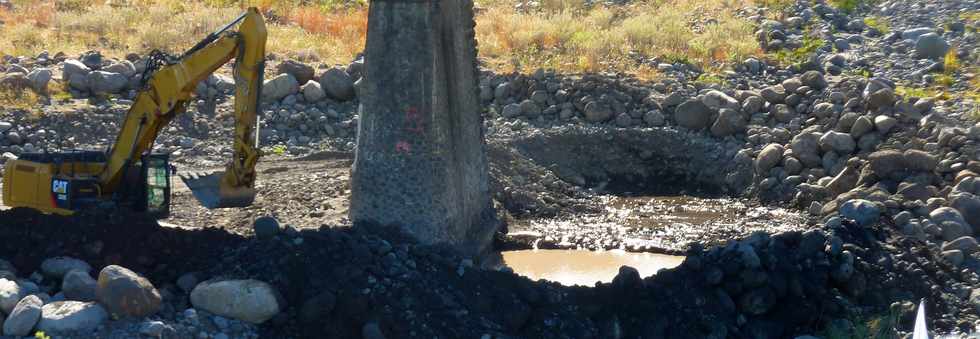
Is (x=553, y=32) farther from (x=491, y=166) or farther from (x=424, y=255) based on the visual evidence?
(x=424, y=255)

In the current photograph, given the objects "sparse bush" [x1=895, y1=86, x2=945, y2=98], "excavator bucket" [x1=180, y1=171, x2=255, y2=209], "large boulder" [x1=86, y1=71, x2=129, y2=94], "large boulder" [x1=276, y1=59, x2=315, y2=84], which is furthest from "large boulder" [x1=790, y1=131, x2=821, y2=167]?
"large boulder" [x1=86, y1=71, x2=129, y2=94]

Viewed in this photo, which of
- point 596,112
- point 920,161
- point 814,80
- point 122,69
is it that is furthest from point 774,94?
point 122,69

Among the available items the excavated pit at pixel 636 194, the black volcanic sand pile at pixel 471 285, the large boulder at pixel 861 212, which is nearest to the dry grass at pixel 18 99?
the excavated pit at pixel 636 194

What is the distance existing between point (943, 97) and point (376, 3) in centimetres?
985

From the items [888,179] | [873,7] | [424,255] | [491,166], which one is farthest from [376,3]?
[873,7]

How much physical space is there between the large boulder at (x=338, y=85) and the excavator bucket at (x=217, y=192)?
5.77 m

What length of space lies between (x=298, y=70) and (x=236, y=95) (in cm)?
771

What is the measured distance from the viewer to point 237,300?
10.9 m

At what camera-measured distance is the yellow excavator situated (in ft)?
41.9

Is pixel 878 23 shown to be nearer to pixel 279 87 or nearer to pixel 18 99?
pixel 279 87

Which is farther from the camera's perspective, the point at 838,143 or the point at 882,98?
the point at 882,98

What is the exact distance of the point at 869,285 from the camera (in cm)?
1288

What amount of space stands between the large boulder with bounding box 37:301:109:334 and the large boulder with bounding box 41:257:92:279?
89 centimetres

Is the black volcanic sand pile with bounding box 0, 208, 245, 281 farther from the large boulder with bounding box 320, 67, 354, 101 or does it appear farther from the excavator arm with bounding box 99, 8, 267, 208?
the large boulder with bounding box 320, 67, 354, 101
